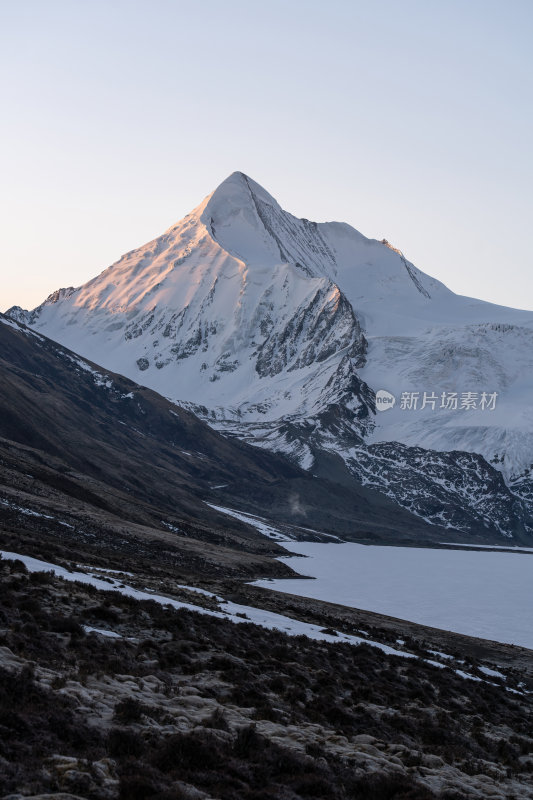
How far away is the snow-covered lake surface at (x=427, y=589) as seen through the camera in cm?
8055

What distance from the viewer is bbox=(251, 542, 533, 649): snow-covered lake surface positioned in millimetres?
80550

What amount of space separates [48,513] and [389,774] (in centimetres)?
6528

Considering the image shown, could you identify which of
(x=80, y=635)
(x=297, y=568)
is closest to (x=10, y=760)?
(x=80, y=635)

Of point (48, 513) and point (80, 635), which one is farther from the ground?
point (80, 635)

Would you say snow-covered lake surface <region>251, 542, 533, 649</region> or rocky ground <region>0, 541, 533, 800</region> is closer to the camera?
rocky ground <region>0, 541, 533, 800</region>

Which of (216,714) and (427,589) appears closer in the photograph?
(216,714)

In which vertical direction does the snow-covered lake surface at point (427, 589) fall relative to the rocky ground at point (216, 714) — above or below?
below

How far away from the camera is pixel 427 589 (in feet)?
373

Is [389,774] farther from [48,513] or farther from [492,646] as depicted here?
[48,513]

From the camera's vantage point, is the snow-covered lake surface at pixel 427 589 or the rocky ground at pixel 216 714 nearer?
the rocky ground at pixel 216 714

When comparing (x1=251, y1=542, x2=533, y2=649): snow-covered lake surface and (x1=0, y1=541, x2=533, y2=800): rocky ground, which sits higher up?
(x1=0, y1=541, x2=533, y2=800): rocky ground

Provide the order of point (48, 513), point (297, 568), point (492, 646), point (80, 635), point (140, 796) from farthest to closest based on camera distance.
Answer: point (297, 568) < point (48, 513) < point (492, 646) < point (80, 635) < point (140, 796)

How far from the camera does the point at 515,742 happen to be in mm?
26812

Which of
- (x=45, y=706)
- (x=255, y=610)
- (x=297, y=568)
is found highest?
(x=45, y=706)
